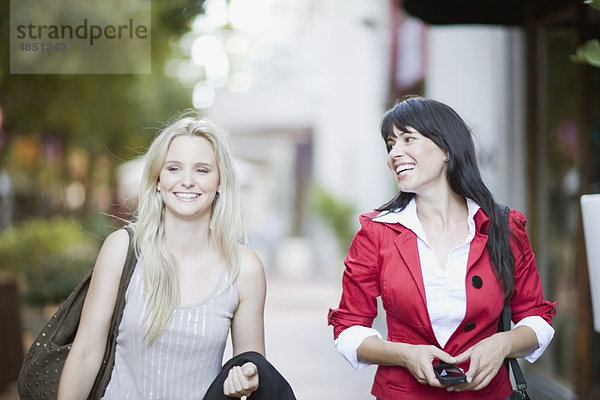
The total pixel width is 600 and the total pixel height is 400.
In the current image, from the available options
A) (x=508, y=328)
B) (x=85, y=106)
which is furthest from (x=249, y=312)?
(x=85, y=106)

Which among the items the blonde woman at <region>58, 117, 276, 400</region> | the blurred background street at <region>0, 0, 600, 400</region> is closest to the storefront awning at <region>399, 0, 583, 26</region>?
the blurred background street at <region>0, 0, 600, 400</region>

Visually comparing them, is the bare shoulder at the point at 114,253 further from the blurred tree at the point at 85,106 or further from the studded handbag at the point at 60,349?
the blurred tree at the point at 85,106

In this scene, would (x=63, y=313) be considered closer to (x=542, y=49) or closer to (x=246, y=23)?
(x=542, y=49)

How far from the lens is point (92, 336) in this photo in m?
3.00

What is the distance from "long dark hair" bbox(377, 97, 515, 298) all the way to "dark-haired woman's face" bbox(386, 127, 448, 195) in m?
0.02

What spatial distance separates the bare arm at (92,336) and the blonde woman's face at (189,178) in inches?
11.6

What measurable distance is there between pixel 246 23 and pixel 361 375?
13.1 feet

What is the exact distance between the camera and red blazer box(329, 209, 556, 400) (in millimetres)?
2875

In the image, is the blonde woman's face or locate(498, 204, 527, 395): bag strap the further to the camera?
the blonde woman's face

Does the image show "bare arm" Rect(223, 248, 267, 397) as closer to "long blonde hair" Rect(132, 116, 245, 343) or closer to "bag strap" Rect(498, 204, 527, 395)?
"long blonde hair" Rect(132, 116, 245, 343)

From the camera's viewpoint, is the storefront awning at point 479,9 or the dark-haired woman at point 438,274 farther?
the storefront awning at point 479,9

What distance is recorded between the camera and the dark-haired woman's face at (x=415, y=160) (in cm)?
296

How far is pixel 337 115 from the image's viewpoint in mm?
23766

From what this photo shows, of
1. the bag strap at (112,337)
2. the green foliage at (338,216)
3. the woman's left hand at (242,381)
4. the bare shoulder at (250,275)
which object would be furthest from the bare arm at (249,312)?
the green foliage at (338,216)
